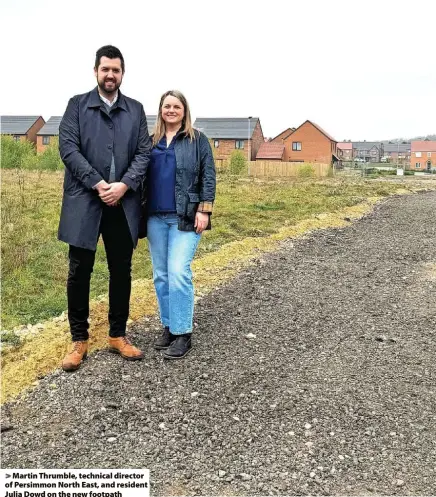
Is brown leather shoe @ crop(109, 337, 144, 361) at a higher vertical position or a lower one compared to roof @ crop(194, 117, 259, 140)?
lower

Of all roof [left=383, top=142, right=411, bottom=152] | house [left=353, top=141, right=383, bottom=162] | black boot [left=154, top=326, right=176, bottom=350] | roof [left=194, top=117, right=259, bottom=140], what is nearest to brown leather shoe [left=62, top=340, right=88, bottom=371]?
black boot [left=154, top=326, right=176, bottom=350]

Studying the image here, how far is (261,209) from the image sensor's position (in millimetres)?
14828

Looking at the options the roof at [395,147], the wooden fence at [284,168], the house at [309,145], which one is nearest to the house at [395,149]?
the roof at [395,147]

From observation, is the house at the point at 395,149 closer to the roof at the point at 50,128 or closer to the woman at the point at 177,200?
the roof at the point at 50,128

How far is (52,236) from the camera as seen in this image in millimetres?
9945

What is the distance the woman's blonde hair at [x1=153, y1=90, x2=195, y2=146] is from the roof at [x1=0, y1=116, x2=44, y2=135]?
75.6 m

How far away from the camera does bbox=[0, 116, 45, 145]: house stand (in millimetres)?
74250

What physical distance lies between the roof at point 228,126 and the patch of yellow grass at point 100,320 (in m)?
57.2

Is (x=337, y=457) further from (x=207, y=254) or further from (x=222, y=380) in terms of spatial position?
(x=207, y=254)

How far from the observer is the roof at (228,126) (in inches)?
2603

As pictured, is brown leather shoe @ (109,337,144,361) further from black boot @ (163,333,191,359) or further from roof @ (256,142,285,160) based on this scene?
roof @ (256,142,285,160)

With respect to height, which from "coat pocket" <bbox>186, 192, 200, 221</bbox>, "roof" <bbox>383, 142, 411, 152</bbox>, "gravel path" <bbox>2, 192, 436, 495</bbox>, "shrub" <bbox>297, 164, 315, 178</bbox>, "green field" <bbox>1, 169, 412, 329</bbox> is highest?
"roof" <bbox>383, 142, 411, 152</bbox>

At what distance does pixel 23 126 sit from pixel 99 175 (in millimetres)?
77749

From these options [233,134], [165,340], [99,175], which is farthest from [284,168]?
[99,175]
